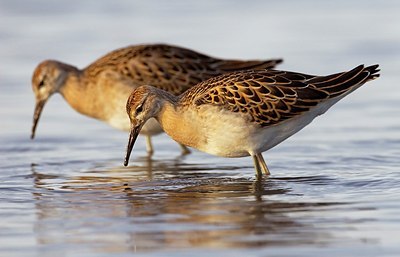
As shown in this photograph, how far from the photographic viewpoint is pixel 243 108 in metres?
12.6

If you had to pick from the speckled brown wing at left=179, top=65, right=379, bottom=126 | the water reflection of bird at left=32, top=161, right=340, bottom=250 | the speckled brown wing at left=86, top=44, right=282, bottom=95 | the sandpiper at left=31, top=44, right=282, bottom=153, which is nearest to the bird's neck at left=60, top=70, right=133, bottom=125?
the sandpiper at left=31, top=44, right=282, bottom=153

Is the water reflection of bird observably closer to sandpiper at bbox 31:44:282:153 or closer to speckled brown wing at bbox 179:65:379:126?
speckled brown wing at bbox 179:65:379:126

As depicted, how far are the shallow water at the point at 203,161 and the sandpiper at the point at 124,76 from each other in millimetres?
423

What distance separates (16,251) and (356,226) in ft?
9.65

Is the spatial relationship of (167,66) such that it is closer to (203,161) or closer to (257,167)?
(203,161)

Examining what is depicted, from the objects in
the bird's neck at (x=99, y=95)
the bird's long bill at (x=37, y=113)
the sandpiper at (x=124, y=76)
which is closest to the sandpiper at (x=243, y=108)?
the sandpiper at (x=124, y=76)

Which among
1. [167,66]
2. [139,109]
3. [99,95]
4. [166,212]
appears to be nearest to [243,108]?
[139,109]

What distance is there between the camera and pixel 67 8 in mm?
23000

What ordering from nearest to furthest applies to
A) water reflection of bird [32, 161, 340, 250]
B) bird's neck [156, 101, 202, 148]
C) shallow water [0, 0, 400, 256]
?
water reflection of bird [32, 161, 340, 250], shallow water [0, 0, 400, 256], bird's neck [156, 101, 202, 148]

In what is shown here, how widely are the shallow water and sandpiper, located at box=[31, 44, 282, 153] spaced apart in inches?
16.7

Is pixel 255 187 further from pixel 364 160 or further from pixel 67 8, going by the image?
pixel 67 8

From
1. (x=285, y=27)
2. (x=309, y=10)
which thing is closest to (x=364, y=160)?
(x=285, y=27)

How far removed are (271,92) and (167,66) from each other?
2.91 metres

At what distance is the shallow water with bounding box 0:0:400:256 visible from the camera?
1016cm
